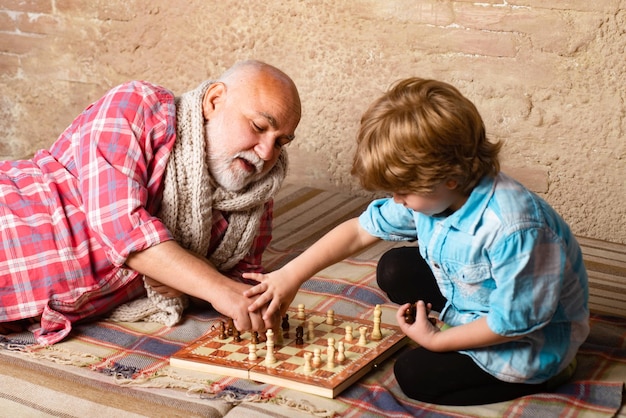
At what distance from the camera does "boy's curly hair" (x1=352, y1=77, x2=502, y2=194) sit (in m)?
1.80

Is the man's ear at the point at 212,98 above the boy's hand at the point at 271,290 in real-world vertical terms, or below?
above

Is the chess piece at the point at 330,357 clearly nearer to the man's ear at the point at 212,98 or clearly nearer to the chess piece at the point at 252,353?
the chess piece at the point at 252,353

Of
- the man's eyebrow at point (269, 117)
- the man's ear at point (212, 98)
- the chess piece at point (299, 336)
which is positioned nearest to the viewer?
the chess piece at point (299, 336)

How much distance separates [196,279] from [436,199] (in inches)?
27.5

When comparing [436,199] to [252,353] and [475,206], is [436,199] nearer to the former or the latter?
[475,206]

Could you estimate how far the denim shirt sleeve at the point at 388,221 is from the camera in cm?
217

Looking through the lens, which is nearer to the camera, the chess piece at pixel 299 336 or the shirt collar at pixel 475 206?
the shirt collar at pixel 475 206

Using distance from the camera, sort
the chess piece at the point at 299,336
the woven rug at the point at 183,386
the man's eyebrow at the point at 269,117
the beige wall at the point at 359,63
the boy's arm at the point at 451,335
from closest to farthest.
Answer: the boy's arm at the point at 451,335 → the woven rug at the point at 183,386 → the chess piece at the point at 299,336 → the man's eyebrow at the point at 269,117 → the beige wall at the point at 359,63

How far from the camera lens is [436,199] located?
190 centimetres

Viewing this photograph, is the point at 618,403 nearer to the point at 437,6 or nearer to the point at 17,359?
the point at 17,359

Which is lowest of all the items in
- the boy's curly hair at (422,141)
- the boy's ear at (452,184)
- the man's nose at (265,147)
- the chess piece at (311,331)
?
the chess piece at (311,331)

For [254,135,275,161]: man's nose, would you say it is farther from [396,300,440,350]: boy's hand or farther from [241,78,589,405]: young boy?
[396,300,440,350]: boy's hand

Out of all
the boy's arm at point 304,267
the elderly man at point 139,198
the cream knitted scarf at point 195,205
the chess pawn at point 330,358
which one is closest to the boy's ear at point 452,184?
the boy's arm at point 304,267

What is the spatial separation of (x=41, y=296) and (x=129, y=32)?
7.14 ft
